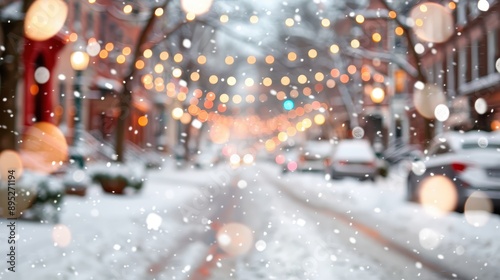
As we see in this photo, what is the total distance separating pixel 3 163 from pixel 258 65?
144ft

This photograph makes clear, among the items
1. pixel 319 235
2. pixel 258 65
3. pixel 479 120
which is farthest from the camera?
pixel 258 65

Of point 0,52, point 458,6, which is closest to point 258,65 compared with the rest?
point 458,6

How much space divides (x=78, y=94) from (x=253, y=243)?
9967 millimetres

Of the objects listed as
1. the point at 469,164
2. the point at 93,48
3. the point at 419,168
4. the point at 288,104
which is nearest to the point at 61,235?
the point at 469,164

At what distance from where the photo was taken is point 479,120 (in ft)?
115

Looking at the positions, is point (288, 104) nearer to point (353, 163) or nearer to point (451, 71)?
point (353, 163)

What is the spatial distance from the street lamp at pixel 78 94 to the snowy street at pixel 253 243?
2377 mm

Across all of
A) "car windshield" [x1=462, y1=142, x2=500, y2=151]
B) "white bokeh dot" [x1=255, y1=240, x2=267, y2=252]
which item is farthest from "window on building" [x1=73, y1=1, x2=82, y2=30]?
"white bokeh dot" [x1=255, y1=240, x2=267, y2=252]

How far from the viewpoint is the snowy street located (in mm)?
7824

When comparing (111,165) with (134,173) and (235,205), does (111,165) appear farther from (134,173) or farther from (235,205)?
(235,205)

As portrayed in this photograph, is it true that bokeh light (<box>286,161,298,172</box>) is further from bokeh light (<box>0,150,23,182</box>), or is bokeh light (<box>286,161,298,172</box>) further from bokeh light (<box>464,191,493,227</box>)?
bokeh light (<box>0,150,23,182</box>)

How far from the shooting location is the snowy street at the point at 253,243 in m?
7.82

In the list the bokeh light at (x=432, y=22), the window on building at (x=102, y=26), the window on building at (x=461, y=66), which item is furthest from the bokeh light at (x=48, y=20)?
the bokeh light at (x=432, y=22)

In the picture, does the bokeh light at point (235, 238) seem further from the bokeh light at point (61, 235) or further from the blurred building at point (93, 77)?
the blurred building at point (93, 77)
